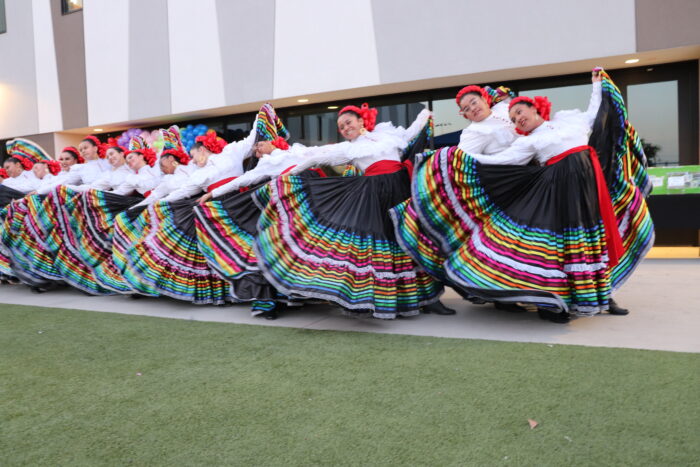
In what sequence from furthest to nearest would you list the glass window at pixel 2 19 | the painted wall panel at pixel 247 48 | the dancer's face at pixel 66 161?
the glass window at pixel 2 19, the painted wall panel at pixel 247 48, the dancer's face at pixel 66 161

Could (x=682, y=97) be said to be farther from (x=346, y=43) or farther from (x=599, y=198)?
(x=599, y=198)

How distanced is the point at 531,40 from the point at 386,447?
5902mm

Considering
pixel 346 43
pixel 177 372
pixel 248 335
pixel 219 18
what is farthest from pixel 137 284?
pixel 219 18

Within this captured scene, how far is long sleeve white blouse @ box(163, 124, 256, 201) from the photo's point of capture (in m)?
4.15

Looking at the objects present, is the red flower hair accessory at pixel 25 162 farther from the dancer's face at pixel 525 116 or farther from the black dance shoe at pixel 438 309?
the dancer's face at pixel 525 116

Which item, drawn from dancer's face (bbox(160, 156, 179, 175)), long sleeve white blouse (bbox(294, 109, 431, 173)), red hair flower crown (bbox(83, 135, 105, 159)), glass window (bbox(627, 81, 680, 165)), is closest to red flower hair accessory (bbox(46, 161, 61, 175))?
red hair flower crown (bbox(83, 135, 105, 159))

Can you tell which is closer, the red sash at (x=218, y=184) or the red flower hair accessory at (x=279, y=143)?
the red sash at (x=218, y=184)

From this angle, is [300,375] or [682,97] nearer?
[300,375]

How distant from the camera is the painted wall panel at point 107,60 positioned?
9.33 m

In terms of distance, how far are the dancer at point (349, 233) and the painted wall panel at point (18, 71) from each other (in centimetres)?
930

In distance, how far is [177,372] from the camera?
2516 mm

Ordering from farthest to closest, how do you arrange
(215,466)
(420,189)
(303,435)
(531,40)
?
(531,40) → (420,189) → (303,435) → (215,466)

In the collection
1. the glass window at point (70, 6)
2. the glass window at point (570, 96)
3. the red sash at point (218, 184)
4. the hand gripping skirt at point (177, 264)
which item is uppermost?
the glass window at point (70, 6)

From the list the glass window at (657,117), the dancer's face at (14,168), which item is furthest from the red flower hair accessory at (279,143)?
the glass window at (657,117)
